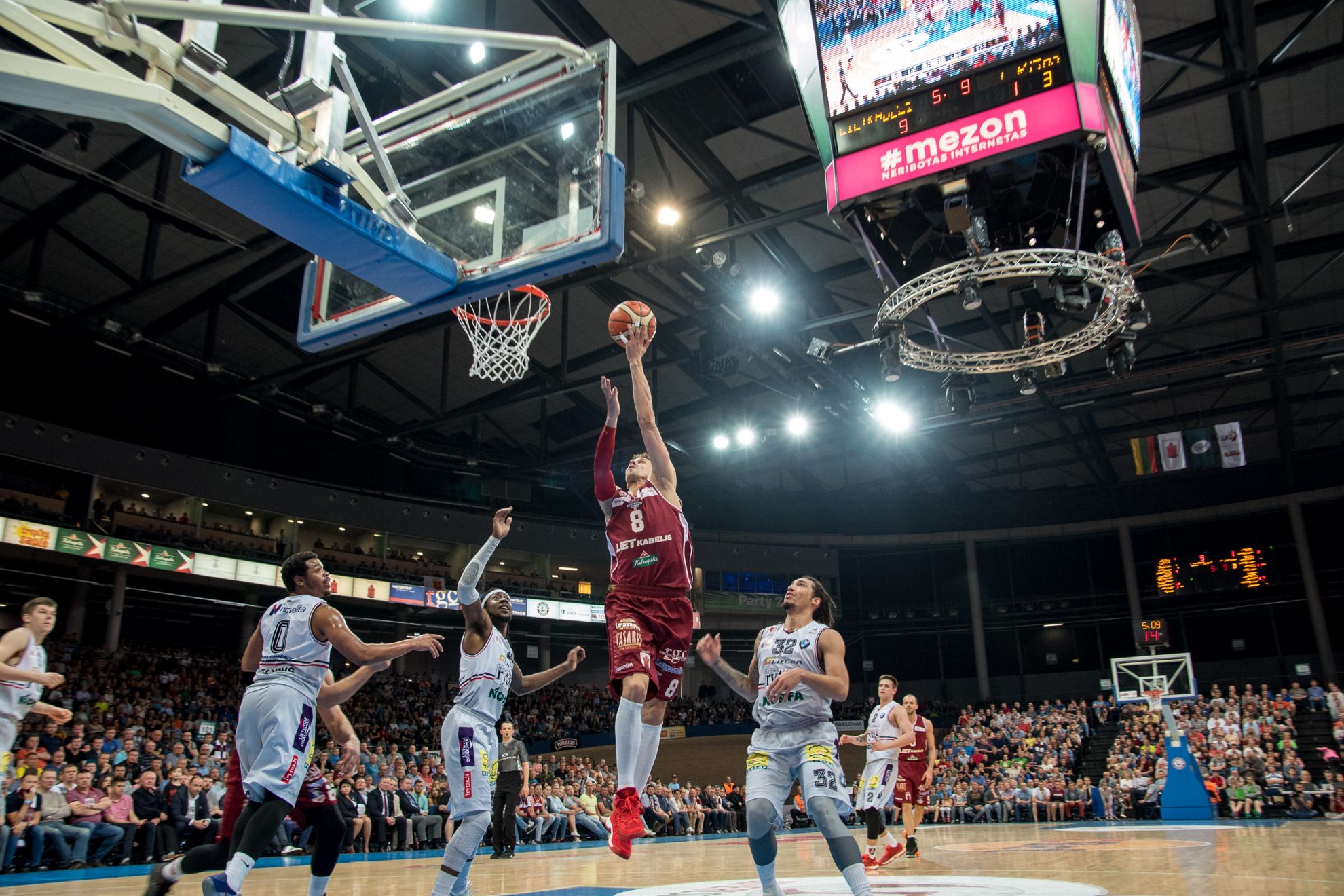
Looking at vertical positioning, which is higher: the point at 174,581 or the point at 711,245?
the point at 711,245

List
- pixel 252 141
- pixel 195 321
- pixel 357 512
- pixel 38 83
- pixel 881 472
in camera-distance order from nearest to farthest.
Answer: pixel 38 83
pixel 252 141
pixel 195 321
pixel 357 512
pixel 881 472

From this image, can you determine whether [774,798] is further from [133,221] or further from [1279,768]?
[1279,768]

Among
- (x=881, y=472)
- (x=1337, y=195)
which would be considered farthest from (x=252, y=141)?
(x=881, y=472)

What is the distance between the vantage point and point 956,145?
8438 millimetres

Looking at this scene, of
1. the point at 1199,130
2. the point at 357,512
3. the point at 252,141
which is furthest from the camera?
the point at 357,512

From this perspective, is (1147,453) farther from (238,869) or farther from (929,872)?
(238,869)

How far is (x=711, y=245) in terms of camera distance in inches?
691

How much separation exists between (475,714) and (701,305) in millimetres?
13985

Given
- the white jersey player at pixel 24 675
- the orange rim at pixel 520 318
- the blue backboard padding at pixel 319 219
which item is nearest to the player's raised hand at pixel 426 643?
the blue backboard padding at pixel 319 219

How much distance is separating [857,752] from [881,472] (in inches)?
421

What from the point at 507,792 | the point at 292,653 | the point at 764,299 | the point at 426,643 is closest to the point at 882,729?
the point at 507,792

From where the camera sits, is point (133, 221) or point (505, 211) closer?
point (505, 211)

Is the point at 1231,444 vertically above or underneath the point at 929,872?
above

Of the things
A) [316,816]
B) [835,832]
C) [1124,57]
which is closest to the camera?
[835,832]
